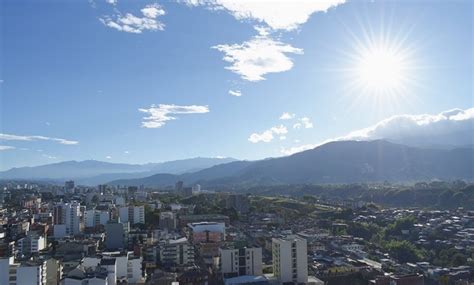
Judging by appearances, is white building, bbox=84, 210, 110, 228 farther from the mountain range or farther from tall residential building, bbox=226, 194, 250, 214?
the mountain range

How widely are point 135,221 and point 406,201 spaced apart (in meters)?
23.5

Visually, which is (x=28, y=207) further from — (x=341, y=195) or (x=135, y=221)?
(x=341, y=195)

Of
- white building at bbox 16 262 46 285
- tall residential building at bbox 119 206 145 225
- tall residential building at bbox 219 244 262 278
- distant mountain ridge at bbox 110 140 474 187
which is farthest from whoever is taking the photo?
distant mountain ridge at bbox 110 140 474 187

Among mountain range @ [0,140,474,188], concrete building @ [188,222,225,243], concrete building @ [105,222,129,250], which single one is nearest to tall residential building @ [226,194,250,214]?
concrete building @ [188,222,225,243]

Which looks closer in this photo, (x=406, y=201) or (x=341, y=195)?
(x=406, y=201)

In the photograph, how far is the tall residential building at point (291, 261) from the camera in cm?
1259

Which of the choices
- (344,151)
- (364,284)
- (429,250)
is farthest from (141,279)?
(344,151)

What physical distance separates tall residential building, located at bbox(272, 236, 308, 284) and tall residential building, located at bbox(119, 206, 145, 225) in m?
11.9

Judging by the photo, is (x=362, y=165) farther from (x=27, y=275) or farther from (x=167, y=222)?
(x=27, y=275)

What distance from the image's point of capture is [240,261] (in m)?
13.6

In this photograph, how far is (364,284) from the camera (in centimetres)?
1398

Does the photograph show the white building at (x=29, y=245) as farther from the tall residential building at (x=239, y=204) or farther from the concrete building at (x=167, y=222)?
the tall residential building at (x=239, y=204)

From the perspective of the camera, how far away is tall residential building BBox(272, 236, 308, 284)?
12.6 m

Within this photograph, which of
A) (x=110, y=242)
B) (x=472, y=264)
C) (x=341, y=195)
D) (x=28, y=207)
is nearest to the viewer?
(x=472, y=264)
